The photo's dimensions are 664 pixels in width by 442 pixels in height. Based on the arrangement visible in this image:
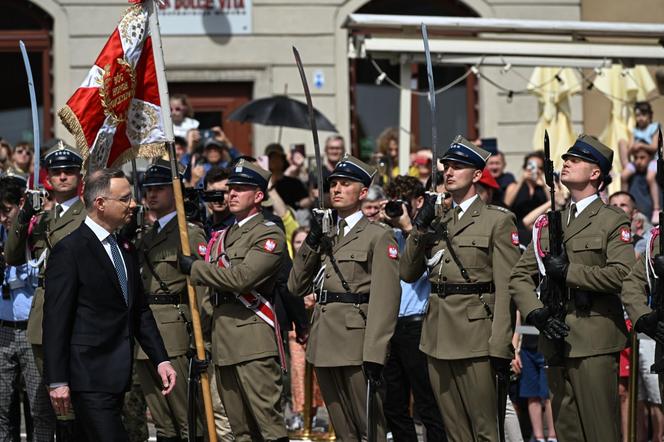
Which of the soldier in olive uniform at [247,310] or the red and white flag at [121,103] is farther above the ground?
the red and white flag at [121,103]

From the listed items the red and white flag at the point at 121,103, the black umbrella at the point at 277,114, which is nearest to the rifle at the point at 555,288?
the red and white flag at the point at 121,103

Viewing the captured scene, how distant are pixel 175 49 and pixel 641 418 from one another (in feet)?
30.4

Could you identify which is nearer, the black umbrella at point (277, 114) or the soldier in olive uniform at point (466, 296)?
the soldier in olive uniform at point (466, 296)

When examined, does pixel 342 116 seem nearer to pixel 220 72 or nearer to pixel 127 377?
pixel 220 72

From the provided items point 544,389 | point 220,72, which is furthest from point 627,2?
point 544,389

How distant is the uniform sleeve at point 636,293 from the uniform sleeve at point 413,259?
134cm

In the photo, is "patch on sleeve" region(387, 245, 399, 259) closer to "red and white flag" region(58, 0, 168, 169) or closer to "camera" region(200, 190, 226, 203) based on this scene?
"camera" region(200, 190, 226, 203)

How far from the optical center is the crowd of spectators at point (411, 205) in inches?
402

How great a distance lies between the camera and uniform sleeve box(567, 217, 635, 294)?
8.16 m

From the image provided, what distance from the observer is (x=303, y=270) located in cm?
938

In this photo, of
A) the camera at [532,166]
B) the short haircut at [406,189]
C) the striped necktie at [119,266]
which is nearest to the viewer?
the striped necktie at [119,266]

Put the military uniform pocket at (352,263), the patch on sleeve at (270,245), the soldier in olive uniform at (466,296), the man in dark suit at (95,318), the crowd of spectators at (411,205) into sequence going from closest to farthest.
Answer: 1. the man in dark suit at (95,318)
2. the soldier in olive uniform at (466,296)
3. the military uniform pocket at (352,263)
4. the patch on sleeve at (270,245)
5. the crowd of spectators at (411,205)

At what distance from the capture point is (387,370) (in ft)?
33.7

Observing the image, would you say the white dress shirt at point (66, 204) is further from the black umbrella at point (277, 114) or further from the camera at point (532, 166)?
the camera at point (532, 166)
